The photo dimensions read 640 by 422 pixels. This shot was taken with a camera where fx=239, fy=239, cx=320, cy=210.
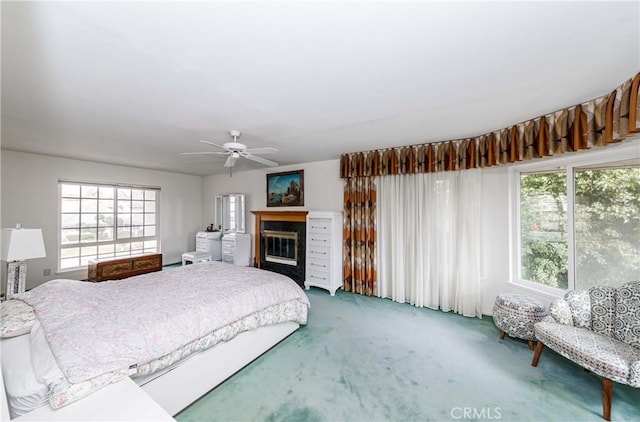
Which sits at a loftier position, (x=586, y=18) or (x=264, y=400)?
(x=586, y=18)

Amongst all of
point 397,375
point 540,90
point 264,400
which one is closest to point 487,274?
point 397,375

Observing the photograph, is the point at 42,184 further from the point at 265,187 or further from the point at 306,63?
the point at 306,63

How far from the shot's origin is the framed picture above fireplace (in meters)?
4.97

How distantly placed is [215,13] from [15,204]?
525 centimetres

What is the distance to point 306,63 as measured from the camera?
161cm

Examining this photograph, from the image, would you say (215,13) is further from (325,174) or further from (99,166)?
(99,166)

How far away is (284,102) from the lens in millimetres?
2176

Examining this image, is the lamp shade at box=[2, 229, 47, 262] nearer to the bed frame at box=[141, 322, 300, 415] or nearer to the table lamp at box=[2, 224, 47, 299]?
the table lamp at box=[2, 224, 47, 299]

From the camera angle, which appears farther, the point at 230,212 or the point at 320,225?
the point at 230,212

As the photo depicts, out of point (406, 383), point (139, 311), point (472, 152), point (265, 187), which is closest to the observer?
point (139, 311)

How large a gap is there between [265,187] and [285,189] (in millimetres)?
665

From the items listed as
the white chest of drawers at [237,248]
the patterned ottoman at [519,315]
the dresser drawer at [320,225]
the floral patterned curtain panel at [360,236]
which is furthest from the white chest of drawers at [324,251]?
the patterned ottoman at [519,315]

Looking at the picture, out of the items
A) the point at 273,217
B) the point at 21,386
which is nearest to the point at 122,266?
the point at 273,217

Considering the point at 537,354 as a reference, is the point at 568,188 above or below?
above
